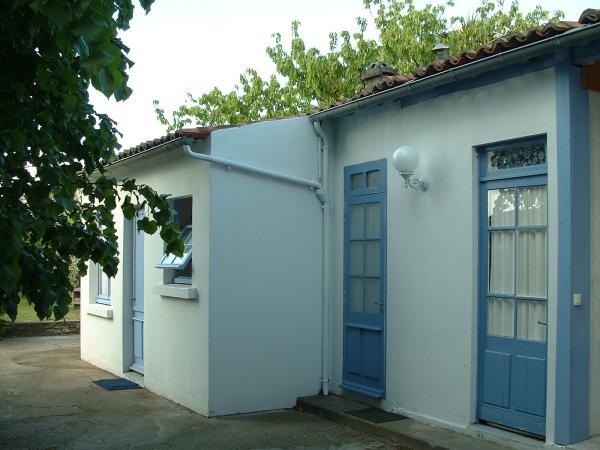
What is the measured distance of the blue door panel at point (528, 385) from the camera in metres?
5.74

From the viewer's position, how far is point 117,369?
10164mm

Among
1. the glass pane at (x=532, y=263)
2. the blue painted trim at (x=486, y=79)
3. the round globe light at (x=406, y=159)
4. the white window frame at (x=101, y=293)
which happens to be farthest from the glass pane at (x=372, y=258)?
the white window frame at (x=101, y=293)

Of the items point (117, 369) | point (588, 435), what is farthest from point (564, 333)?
point (117, 369)

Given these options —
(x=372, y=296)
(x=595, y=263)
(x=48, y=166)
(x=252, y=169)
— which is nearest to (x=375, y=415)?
(x=372, y=296)

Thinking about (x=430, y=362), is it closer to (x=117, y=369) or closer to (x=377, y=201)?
(x=377, y=201)

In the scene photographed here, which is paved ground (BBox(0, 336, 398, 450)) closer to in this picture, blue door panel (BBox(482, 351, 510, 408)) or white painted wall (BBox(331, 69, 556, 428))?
white painted wall (BBox(331, 69, 556, 428))

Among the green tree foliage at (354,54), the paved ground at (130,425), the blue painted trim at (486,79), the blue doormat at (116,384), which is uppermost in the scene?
the green tree foliage at (354,54)

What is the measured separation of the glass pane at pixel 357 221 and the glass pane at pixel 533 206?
7.03ft

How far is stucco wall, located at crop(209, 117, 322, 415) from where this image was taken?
7.52m

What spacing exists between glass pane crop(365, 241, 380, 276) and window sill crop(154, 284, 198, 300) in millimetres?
1900

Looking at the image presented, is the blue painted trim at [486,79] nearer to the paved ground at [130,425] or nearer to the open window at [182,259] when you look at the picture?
the open window at [182,259]

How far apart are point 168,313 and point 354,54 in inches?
514

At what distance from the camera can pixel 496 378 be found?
6168 mm

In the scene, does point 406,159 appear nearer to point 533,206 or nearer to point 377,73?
point 533,206
